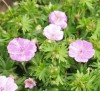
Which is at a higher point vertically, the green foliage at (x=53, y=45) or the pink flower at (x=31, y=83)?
the green foliage at (x=53, y=45)

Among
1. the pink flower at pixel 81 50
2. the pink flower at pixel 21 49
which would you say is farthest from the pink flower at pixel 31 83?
the pink flower at pixel 81 50

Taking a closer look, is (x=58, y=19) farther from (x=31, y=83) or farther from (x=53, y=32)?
(x=31, y=83)

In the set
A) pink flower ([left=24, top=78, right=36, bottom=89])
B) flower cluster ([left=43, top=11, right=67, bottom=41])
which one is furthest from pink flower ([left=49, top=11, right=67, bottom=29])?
pink flower ([left=24, top=78, right=36, bottom=89])

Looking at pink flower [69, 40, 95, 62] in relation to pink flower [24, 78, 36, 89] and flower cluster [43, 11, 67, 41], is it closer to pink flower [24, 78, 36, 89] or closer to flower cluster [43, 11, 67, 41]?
flower cluster [43, 11, 67, 41]

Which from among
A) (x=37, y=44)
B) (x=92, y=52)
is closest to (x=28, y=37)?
(x=37, y=44)

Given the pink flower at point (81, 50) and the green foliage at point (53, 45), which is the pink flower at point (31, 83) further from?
the pink flower at point (81, 50)

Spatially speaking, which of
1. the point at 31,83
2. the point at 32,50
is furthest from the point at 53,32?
the point at 31,83
